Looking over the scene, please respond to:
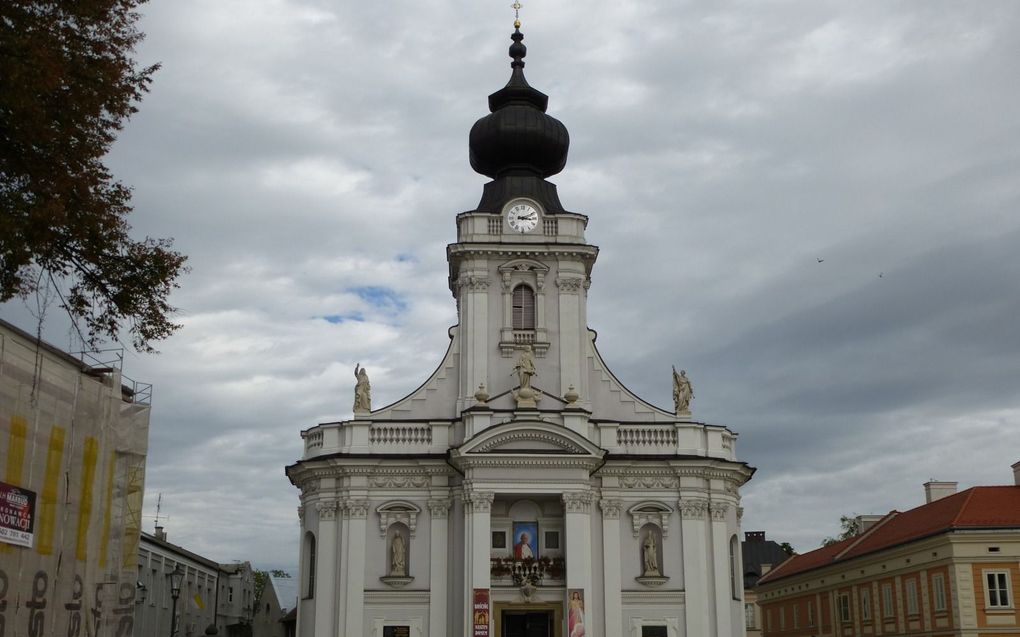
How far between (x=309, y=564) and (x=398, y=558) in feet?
11.0

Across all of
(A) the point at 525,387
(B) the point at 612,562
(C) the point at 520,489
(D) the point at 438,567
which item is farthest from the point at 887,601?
(D) the point at 438,567

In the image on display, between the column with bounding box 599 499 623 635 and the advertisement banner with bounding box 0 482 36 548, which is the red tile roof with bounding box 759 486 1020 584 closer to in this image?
the column with bounding box 599 499 623 635

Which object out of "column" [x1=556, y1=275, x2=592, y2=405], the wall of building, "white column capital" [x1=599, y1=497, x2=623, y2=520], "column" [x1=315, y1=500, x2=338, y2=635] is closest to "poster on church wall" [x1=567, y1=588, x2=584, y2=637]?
"white column capital" [x1=599, y1=497, x2=623, y2=520]

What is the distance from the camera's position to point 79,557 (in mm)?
23594

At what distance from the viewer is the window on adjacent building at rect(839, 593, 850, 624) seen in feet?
174

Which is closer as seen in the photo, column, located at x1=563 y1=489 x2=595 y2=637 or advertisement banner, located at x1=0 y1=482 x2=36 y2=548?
advertisement banner, located at x1=0 y1=482 x2=36 y2=548

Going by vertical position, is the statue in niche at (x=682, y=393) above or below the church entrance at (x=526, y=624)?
above

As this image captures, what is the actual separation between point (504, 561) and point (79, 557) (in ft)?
52.2

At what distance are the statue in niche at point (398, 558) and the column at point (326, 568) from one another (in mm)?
1786

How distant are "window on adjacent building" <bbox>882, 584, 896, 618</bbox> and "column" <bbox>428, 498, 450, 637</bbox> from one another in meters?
21.0

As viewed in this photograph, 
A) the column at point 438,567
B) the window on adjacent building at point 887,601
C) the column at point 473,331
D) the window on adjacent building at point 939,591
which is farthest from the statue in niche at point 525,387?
the window on adjacent building at point 887,601

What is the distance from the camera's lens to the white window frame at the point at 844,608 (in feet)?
173

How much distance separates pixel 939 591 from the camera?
142 ft

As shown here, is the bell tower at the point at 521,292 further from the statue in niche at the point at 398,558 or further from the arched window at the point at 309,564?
the arched window at the point at 309,564
